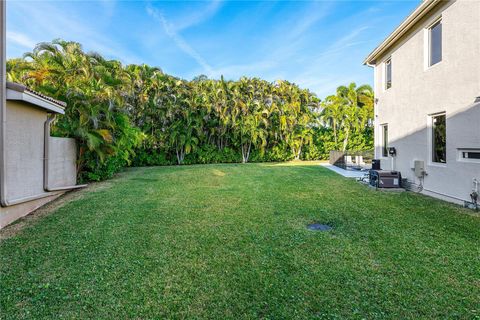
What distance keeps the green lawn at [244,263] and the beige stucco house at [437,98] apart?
1380 millimetres

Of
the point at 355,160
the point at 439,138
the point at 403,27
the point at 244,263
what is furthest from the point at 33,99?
the point at 355,160

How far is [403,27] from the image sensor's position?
816cm

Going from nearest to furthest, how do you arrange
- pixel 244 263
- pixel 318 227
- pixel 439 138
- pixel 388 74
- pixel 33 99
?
pixel 244 263 < pixel 318 227 < pixel 33 99 < pixel 439 138 < pixel 388 74

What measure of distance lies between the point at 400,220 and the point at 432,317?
128 inches

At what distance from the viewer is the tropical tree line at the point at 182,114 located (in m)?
Result: 9.34

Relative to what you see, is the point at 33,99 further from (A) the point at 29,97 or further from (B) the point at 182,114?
(B) the point at 182,114

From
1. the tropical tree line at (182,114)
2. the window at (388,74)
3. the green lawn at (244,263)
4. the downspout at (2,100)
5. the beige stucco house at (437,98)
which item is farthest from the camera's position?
the window at (388,74)

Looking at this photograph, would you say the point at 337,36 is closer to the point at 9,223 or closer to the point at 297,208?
the point at 297,208

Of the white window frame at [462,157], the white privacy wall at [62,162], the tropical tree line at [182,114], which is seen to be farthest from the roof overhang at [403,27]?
the white privacy wall at [62,162]

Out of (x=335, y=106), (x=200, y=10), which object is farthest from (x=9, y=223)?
(x=335, y=106)

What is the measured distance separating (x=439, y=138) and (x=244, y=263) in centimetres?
700

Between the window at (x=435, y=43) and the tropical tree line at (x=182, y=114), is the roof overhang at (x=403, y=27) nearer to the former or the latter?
the window at (x=435, y=43)

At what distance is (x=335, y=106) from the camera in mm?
20781

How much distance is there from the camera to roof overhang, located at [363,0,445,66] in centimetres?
697
